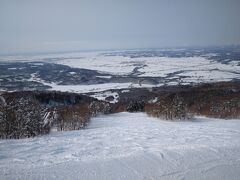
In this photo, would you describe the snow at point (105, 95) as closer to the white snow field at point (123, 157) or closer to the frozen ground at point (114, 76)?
the frozen ground at point (114, 76)

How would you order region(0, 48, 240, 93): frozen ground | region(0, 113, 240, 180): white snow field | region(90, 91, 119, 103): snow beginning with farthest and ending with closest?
region(0, 48, 240, 93): frozen ground → region(90, 91, 119, 103): snow → region(0, 113, 240, 180): white snow field

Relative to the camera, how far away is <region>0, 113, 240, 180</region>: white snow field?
177 inches

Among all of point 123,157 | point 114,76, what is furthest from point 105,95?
point 123,157

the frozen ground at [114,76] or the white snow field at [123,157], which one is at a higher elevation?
the white snow field at [123,157]

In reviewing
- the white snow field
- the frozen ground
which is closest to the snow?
the frozen ground

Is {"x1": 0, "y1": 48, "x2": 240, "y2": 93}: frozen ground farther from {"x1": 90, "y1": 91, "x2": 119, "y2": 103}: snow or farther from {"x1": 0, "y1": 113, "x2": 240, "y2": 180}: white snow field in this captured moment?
{"x1": 0, "y1": 113, "x2": 240, "y2": 180}: white snow field

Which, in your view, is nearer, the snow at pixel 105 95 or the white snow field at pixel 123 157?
the white snow field at pixel 123 157

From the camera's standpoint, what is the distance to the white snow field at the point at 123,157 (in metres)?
4.51

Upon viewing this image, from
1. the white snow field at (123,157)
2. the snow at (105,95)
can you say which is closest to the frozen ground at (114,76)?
the snow at (105,95)

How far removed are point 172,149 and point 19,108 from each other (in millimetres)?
5195

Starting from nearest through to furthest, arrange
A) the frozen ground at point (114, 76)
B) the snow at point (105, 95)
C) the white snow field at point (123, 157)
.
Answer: the white snow field at point (123, 157) → the snow at point (105, 95) → the frozen ground at point (114, 76)

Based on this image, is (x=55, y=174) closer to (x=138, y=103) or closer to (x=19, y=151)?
(x=19, y=151)

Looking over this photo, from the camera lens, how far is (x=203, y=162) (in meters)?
5.03

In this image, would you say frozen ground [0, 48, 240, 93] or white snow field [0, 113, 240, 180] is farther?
frozen ground [0, 48, 240, 93]
